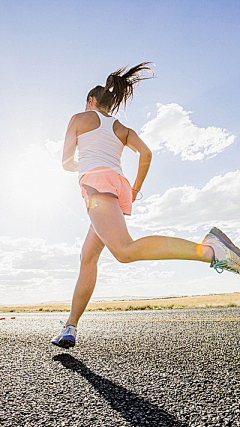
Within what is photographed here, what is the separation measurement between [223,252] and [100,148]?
4.34 feet

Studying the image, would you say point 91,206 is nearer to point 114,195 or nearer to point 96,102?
point 114,195

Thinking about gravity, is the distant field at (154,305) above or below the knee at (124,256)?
below

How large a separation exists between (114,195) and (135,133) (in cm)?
79

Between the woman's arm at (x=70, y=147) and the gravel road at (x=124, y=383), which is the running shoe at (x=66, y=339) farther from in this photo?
the woman's arm at (x=70, y=147)

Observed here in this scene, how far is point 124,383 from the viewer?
1736 mm

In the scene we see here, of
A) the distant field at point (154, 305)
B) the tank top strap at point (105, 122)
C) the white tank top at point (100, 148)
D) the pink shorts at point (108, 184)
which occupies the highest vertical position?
the tank top strap at point (105, 122)

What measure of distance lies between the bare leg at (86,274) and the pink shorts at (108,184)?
1.48 ft

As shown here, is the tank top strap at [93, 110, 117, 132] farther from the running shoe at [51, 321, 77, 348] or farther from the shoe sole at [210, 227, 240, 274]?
the running shoe at [51, 321, 77, 348]

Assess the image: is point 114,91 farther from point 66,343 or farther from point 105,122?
point 66,343

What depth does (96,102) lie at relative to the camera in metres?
3.25

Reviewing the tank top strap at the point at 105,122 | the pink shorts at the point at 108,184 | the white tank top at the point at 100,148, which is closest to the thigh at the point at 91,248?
the pink shorts at the point at 108,184

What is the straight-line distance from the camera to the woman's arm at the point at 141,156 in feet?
10.4

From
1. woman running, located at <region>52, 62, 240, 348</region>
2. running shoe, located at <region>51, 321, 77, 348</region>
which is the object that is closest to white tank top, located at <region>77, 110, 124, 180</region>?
woman running, located at <region>52, 62, 240, 348</region>

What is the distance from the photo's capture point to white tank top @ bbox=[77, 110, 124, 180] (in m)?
2.84
